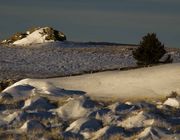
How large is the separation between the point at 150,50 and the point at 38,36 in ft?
67.3

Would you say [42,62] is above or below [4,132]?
below

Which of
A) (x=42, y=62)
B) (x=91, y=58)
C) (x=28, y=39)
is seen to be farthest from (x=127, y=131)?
(x=28, y=39)

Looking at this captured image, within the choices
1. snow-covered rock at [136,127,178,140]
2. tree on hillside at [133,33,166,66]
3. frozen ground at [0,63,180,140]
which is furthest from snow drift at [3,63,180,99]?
tree on hillside at [133,33,166,66]

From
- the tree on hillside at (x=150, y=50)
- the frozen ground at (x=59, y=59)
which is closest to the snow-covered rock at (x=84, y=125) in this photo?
the frozen ground at (x=59, y=59)

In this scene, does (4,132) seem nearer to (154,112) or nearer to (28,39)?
(154,112)

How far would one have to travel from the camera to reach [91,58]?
3888 cm

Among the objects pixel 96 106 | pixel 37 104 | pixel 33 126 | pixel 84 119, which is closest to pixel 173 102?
pixel 96 106

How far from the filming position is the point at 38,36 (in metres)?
49.7

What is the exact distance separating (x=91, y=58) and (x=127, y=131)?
2634 centimetres

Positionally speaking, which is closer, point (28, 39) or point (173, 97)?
point (173, 97)

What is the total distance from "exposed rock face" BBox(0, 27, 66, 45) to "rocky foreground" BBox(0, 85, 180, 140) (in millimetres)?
31336

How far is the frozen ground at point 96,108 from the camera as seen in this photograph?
12.4 m

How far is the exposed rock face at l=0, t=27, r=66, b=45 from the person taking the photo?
48.5 meters

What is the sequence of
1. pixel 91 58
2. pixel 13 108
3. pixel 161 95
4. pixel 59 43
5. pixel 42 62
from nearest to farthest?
pixel 13 108 → pixel 161 95 → pixel 42 62 → pixel 91 58 → pixel 59 43
